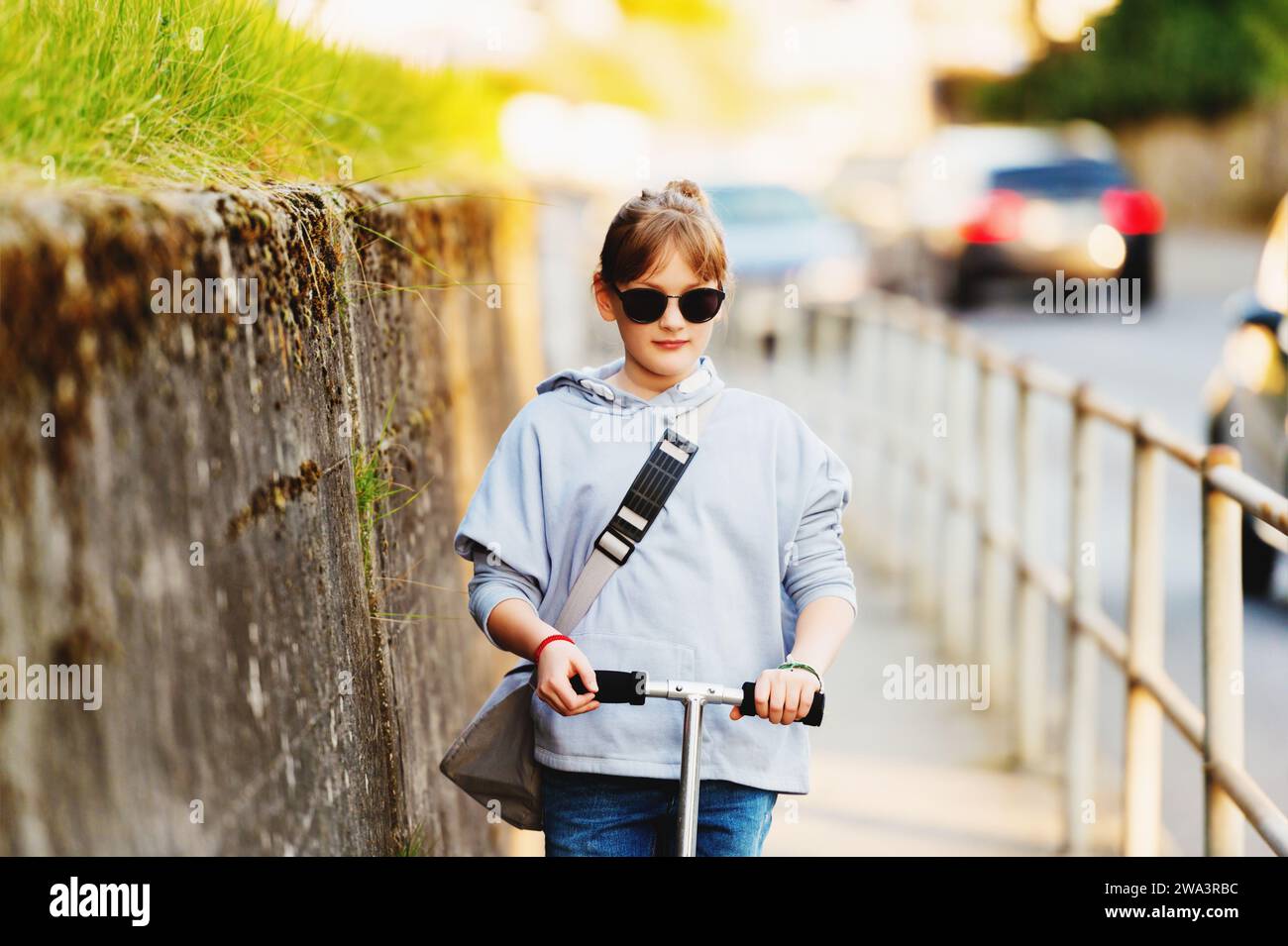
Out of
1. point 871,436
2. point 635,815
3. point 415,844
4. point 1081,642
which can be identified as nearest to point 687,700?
point 635,815

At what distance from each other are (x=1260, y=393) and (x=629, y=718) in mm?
5721

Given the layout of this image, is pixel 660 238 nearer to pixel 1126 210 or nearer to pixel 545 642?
pixel 545 642

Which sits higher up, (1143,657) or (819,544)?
(819,544)

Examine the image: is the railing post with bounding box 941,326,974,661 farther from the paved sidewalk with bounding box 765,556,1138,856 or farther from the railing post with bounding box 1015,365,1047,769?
the railing post with bounding box 1015,365,1047,769

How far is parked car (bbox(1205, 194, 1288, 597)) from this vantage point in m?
7.31

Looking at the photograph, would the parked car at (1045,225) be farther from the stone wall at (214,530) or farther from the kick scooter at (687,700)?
the kick scooter at (687,700)

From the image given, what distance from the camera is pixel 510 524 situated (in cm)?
245

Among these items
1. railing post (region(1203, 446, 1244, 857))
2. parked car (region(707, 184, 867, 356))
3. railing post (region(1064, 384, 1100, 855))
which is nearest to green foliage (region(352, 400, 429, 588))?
railing post (region(1203, 446, 1244, 857))

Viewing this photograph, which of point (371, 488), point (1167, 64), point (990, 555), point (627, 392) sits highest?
point (1167, 64)

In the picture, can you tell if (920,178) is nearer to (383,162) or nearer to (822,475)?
(383,162)

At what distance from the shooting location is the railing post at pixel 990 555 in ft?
22.6

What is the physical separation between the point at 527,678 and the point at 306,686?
1.13 feet
